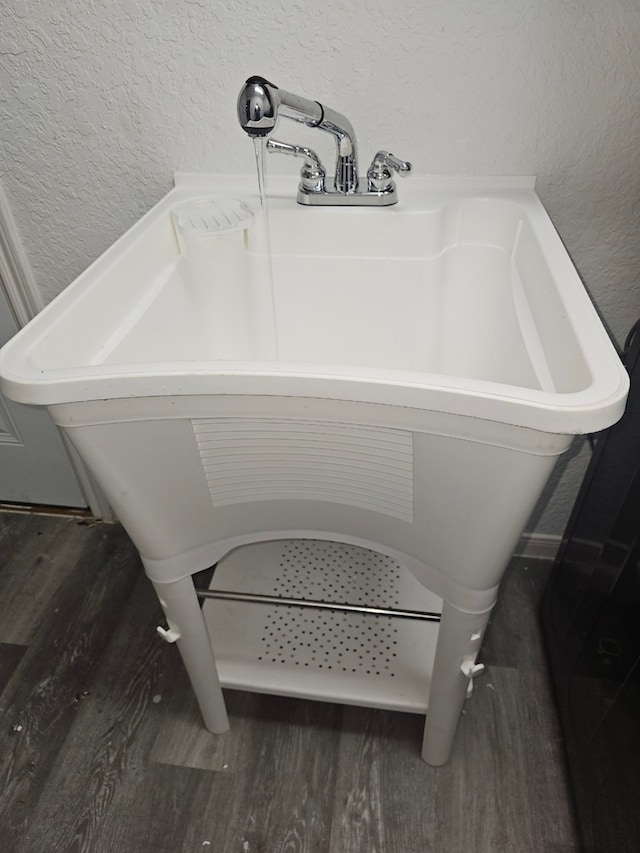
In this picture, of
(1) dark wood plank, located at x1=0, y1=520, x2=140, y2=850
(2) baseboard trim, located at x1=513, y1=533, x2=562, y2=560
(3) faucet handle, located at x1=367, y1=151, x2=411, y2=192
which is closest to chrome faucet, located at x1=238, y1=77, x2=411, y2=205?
(3) faucet handle, located at x1=367, y1=151, x2=411, y2=192

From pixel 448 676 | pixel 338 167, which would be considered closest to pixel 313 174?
pixel 338 167

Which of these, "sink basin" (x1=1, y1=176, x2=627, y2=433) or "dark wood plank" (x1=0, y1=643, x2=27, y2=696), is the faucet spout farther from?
"dark wood plank" (x1=0, y1=643, x2=27, y2=696)

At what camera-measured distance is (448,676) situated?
2.74ft

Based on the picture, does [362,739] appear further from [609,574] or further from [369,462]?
[369,462]

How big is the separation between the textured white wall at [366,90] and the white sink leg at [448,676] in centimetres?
64

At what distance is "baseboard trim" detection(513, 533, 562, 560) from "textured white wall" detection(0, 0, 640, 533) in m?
0.55

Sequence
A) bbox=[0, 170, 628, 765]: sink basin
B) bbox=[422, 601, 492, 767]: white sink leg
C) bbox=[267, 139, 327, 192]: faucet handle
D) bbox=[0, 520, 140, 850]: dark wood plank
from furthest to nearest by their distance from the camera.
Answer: bbox=[0, 520, 140, 850]: dark wood plank
bbox=[267, 139, 327, 192]: faucet handle
bbox=[422, 601, 492, 767]: white sink leg
bbox=[0, 170, 628, 765]: sink basin

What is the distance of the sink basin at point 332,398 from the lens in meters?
0.53

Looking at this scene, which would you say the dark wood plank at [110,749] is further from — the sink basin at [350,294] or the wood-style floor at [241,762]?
the sink basin at [350,294]

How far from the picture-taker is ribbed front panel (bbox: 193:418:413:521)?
1.91ft

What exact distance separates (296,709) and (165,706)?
26cm

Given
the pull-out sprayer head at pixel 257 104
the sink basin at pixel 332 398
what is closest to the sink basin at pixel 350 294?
the sink basin at pixel 332 398

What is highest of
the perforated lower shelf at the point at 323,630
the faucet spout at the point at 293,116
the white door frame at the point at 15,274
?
the faucet spout at the point at 293,116

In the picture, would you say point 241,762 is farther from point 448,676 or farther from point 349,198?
point 349,198
